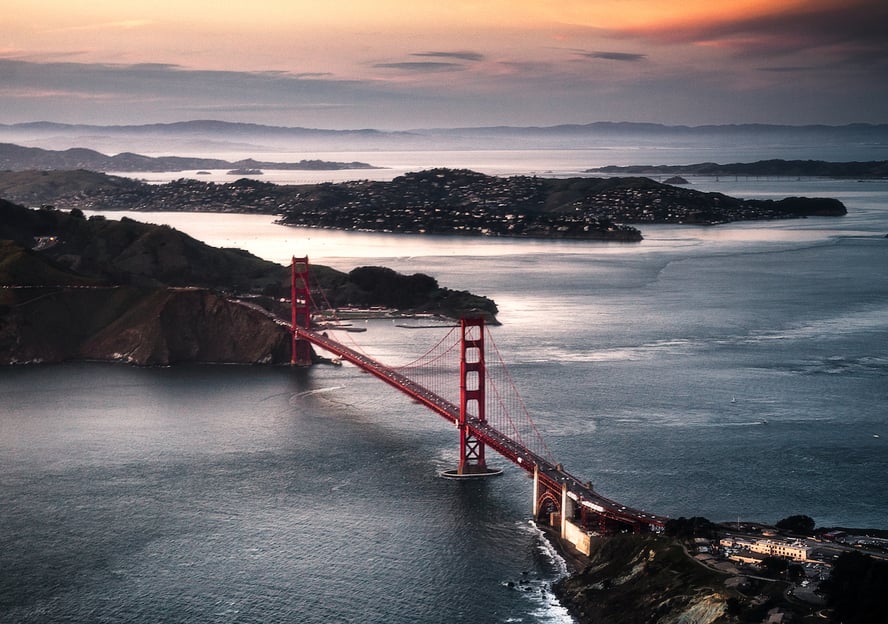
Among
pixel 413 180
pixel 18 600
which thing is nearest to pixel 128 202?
pixel 413 180

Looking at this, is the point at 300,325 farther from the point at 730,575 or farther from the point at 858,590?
the point at 858,590

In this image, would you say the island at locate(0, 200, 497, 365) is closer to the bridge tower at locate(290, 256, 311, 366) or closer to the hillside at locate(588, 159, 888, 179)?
the bridge tower at locate(290, 256, 311, 366)

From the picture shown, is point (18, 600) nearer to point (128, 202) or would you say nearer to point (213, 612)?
point (213, 612)

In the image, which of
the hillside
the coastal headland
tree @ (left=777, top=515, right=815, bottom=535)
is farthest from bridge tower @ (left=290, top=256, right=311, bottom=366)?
the hillside

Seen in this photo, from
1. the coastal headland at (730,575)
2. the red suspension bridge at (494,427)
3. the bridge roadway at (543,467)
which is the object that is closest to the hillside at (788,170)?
the red suspension bridge at (494,427)

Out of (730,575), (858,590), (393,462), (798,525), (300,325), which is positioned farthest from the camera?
(300,325)

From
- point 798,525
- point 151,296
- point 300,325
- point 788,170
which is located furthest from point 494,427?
point 788,170
